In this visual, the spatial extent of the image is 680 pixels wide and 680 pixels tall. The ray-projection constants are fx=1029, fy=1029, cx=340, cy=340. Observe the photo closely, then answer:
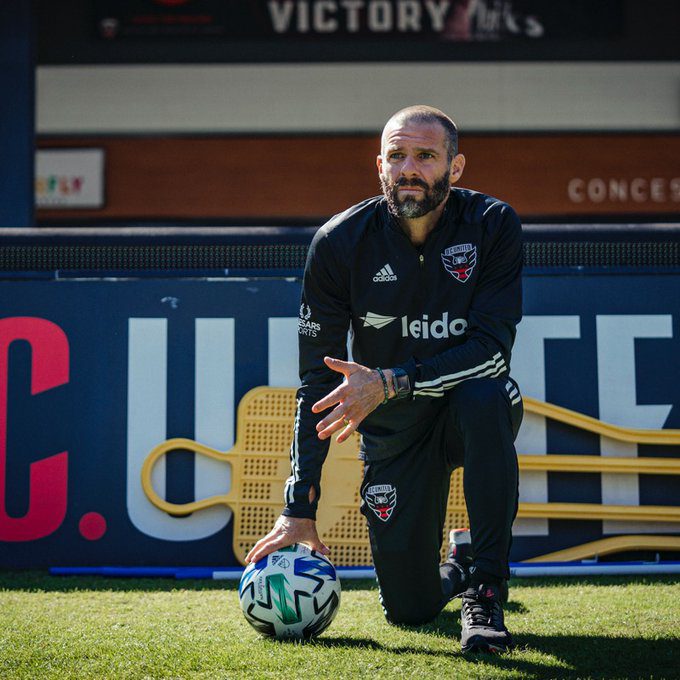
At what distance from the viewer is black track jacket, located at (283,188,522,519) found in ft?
8.37

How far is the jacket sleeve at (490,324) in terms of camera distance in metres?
2.41

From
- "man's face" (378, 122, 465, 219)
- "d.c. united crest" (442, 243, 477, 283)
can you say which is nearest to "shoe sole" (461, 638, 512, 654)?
"d.c. united crest" (442, 243, 477, 283)

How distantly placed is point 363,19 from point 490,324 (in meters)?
6.10

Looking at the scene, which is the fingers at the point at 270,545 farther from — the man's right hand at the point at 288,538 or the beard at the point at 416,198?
the beard at the point at 416,198

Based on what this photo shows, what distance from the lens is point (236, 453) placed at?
11.5ft

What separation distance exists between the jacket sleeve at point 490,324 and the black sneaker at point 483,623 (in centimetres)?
47

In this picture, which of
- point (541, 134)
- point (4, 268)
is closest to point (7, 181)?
point (4, 268)

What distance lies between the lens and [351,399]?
2.25m

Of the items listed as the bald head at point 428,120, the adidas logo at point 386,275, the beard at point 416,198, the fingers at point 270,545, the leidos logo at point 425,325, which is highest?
the bald head at point 428,120

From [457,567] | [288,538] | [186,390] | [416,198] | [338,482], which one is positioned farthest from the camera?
[186,390]

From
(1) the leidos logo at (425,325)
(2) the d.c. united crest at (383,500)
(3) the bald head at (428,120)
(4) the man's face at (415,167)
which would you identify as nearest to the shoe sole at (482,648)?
(2) the d.c. united crest at (383,500)

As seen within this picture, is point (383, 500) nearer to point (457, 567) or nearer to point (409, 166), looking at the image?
point (457, 567)

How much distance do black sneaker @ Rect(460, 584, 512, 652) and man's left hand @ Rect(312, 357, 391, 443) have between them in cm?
47

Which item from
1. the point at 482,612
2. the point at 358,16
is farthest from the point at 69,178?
the point at 482,612
